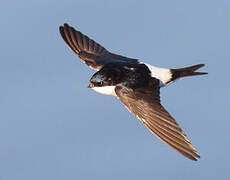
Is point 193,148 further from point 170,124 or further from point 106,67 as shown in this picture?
point 106,67

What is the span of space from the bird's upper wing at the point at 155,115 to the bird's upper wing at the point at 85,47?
0.98 metres

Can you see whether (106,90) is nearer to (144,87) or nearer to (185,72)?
(144,87)

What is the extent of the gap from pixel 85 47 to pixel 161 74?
48.6 inches

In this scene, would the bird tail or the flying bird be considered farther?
the bird tail

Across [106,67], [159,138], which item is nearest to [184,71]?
[106,67]

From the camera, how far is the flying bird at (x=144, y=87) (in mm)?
7020

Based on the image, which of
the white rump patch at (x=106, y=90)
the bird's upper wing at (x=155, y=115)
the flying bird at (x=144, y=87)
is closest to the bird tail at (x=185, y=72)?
the flying bird at (x=144, y=87)

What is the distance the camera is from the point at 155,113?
24.2 ft

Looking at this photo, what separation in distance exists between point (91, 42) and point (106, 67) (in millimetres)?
1046

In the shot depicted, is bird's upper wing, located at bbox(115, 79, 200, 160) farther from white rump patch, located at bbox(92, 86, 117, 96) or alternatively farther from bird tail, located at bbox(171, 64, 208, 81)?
bird tail, located at bbox(171, 64, 208, 81)

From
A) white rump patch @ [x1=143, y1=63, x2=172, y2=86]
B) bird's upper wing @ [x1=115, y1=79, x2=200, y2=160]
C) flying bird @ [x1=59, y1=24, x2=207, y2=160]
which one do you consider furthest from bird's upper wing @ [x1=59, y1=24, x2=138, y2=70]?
bird's upper wing @ [x1=115, y1=79, x2=200, y2=160]

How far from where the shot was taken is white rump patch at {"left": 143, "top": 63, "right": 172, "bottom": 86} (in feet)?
25.9

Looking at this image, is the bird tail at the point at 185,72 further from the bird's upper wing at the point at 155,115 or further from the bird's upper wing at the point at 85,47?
the bird's upper wing at the point at 85,47

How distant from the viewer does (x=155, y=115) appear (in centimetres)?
735
